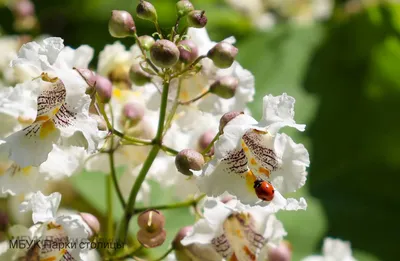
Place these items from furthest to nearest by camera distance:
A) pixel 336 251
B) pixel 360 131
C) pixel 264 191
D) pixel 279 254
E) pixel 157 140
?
pixel 360 131, pixel 336 251, pixel 279 254, pixel 157 140, pixel 264 191

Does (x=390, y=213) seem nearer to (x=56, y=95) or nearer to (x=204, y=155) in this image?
(x=204, y=155)

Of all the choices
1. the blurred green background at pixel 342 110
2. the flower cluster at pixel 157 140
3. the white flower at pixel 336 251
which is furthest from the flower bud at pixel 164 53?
the blurred green background at pixel 342 110

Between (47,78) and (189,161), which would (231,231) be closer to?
(189,161)

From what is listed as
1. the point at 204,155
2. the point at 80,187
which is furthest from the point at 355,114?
the point at 204,155

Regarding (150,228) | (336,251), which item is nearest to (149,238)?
(150,228)

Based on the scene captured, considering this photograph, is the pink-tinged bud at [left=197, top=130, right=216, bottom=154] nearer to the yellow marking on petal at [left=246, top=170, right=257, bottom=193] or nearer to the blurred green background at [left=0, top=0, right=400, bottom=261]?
the yellow marking on petal at [left=246, top=170, right=257, bottom=193]

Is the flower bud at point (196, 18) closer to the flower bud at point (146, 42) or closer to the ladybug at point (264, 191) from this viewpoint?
the flower bud at point (146, 42)

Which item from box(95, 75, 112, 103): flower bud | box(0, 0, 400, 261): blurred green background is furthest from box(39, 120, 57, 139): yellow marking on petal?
box(0, 0, 400, 261): blurred green background
